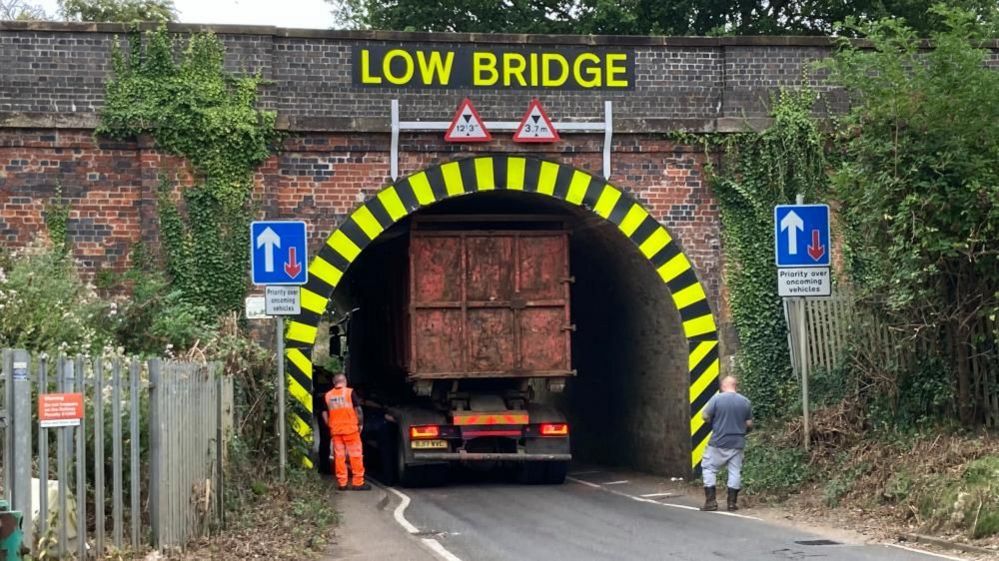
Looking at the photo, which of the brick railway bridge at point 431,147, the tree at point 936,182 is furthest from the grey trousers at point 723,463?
the brick railway bridge at point 431,147

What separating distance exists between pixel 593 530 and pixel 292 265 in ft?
14.1

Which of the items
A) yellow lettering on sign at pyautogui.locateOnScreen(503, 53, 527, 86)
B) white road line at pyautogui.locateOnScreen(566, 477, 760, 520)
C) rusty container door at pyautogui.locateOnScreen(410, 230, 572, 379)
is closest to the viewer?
white road line at pyautogui.locateOnScreen(566, 477, 760, 520)

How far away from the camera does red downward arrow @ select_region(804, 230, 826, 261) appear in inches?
600

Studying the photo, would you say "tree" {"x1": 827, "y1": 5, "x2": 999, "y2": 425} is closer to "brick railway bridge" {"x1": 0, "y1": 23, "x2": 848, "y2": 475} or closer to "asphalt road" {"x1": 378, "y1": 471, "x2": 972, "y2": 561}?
"asphalt road" {"x1": 378, "y1": 471, "x2": 972, "y2": 561}

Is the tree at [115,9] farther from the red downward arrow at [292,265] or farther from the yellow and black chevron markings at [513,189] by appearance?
the red downward arrow at [292,265]

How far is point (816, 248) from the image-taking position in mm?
15250

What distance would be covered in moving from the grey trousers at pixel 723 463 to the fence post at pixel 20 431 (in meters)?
8.20

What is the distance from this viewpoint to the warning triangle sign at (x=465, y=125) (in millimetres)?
17531

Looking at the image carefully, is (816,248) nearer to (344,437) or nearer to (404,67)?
(404,67)

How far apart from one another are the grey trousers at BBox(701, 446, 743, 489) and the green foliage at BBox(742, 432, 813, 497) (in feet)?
1.91

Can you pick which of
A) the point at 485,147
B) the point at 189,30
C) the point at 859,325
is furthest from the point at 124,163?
the point at 859,325

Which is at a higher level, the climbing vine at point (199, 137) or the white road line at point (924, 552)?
the climbing vine at point (199, 137)

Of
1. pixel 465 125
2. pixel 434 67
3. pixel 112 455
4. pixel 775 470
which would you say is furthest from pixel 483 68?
pixel 112 455

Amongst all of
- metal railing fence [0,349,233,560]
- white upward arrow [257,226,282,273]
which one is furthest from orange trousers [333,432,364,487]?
metal railing fence [0,349,233,560]
